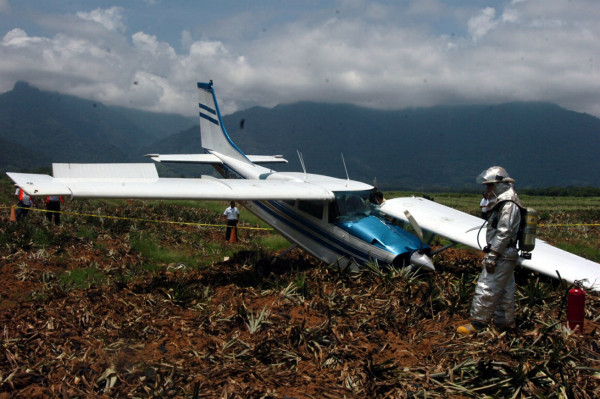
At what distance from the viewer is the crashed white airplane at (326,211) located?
8422 mm

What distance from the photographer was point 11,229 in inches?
529

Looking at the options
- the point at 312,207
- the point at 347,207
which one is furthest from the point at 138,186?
the point at 347,207

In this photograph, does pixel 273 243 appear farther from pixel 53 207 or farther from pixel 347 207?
pixel 53 207

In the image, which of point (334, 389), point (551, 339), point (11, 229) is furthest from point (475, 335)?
point (11, 229)

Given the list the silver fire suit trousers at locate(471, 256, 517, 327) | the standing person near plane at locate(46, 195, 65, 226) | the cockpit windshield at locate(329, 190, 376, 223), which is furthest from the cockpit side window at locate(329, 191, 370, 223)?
the standing person near plane at locate(46, 195, 65, 226)

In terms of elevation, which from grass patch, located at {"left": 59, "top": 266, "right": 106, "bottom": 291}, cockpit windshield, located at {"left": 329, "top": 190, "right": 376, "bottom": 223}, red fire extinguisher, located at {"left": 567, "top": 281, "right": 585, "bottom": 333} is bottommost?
grass patch, located at {"left": 59, "top": 266, "right": 106, "bottom": 291}

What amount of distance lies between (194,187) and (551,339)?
6.88m

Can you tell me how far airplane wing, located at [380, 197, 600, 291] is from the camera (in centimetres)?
846

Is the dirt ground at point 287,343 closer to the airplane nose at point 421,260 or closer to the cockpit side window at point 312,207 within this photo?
the airplane nose at point 421,260

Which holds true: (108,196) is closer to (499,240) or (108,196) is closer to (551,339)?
(499,240)

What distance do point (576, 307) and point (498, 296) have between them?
3.56 ft

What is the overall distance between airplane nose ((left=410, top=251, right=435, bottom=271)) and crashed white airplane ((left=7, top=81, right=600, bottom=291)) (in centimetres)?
2

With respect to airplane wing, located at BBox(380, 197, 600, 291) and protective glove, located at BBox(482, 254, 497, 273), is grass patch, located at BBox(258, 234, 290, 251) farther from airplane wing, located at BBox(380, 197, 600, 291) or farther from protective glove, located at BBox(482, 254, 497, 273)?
protective glove, located at BBox(482, 254, 497, 273)

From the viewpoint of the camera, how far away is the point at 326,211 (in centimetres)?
1027
